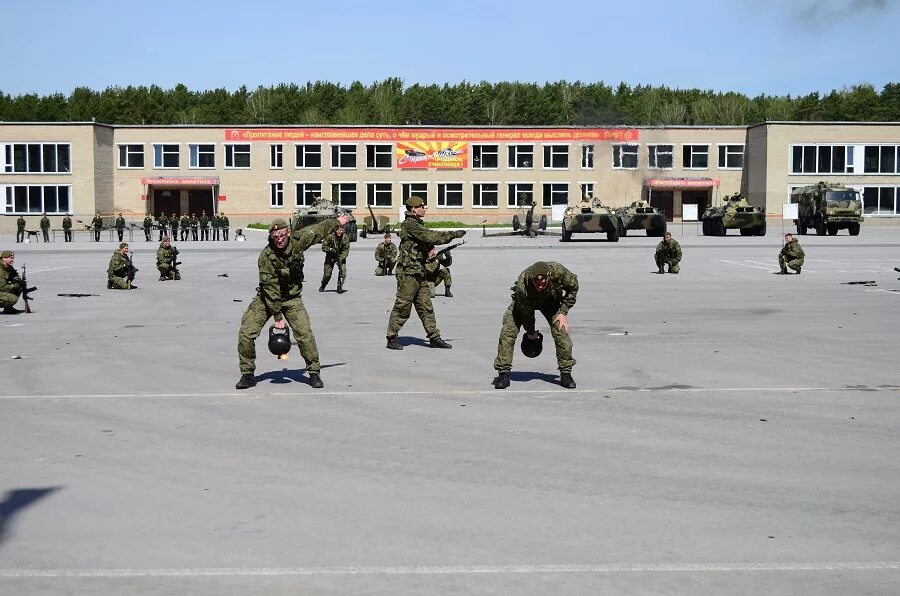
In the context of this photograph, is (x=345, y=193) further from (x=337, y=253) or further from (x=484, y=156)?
(x=337, y=253)

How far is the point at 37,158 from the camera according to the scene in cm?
8312

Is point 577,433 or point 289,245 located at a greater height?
point 289,245

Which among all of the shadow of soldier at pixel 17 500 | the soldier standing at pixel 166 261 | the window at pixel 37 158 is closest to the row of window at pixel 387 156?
the window at pixel 37 158

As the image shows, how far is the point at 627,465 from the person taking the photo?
28.5 ft

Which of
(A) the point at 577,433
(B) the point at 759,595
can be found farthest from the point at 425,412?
(B) the point at 759,595

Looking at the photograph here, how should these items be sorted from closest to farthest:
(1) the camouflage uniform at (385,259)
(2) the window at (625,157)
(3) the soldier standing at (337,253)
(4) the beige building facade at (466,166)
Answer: (3) the soldier standing at (337,253)
(1) the camouflage uniform at (385,259)
(4) the beige building facade at (466,166)
(2) the window at (625,157)

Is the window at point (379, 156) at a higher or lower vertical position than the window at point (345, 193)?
higher

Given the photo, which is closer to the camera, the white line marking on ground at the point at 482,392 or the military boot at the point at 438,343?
the white line marking on ground at the point at 482,392

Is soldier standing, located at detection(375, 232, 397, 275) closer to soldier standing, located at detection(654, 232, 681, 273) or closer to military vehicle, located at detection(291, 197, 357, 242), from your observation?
soldier standing, located at detection(654, 232, 681, 273)

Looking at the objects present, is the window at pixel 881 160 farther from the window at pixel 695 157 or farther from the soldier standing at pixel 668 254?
the soldier standing at pixel 668 254

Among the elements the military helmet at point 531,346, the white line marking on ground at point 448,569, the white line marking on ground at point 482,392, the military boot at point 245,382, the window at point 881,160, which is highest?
the window at point 881,160

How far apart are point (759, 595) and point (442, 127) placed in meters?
83.1

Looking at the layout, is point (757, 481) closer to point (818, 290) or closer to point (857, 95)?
point (818, 290)

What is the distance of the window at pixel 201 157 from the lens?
87688 mm
